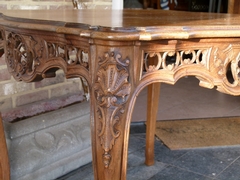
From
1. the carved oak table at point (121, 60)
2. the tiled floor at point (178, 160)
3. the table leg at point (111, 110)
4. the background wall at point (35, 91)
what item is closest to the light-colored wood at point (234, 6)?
the tiled floor at point (178, 160)

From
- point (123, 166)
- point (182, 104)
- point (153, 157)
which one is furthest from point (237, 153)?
point (123, 166)

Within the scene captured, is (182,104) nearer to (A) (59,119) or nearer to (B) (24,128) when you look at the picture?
(A) (59,119)

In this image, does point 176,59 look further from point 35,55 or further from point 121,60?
point 35,55

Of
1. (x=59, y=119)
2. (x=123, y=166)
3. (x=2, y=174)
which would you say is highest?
(x=123, y=166)

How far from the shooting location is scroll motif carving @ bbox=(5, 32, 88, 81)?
76cm

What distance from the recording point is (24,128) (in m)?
1.33

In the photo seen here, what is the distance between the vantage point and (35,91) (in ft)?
5.27

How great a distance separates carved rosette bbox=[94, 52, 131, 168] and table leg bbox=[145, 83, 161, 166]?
779 mm

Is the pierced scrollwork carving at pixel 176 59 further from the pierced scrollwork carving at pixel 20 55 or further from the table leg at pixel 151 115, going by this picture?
the table leg at pixel 151 115

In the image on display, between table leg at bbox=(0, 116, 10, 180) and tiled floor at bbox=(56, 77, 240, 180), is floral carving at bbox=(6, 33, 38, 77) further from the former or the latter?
tiled floor at bbox=(56, 77, 240, 180)

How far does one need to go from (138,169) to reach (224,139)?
622mm

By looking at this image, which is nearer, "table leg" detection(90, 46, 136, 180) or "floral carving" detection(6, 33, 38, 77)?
"table leg" detection(90, 46, 136, 180)

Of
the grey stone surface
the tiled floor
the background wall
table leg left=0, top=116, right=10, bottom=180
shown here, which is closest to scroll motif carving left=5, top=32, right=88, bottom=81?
table leg left=0, top=116, right=10, bottom=180

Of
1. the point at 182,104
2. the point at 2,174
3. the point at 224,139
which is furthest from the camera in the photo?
the point at 182,104
